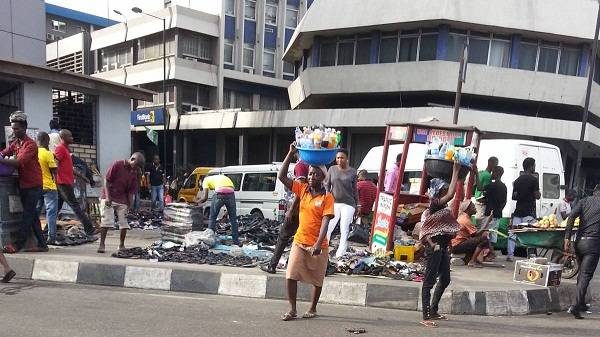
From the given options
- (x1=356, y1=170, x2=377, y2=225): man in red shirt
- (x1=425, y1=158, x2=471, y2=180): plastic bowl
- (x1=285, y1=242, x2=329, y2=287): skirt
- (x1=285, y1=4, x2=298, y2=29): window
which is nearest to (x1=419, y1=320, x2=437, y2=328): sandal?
(x1=285, y1=242, x2=329, y2=287): skirt

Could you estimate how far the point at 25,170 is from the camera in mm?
6652

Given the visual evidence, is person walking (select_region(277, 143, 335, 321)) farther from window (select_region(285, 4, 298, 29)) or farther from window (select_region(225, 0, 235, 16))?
window (select_region(285, 4, 298, 29))

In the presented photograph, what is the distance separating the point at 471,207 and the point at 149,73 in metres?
28.1

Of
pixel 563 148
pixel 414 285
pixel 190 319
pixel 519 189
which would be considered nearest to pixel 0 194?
pixel 190 319

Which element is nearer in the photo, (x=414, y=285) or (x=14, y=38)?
(x=414, y=285)

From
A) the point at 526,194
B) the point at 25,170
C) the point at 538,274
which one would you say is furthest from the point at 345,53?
the point at 25,170

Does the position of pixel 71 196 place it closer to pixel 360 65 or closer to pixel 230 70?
pixel 360 65

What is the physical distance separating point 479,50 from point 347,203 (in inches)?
817

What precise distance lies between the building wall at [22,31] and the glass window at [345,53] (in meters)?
16.7

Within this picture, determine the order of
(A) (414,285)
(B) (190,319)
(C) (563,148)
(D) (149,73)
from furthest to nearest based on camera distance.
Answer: (D) (149,73) → (C) (563,148) → (A) (414,285) → (B) (190,319)

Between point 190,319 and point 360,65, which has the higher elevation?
point 360,65

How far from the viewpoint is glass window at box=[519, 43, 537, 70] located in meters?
24.6

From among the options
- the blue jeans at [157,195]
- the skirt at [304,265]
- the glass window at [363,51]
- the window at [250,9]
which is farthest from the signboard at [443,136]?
the window at [250,9]

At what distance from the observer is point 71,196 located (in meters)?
7.88
